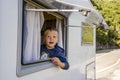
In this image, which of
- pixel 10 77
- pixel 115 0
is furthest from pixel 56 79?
pixel 115 0

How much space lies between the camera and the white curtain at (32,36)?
336 cm

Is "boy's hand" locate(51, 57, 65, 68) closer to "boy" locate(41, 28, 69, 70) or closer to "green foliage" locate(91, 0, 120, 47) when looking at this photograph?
"boy" locate(41, 28, 69, 70)

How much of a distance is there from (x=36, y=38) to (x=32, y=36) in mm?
141

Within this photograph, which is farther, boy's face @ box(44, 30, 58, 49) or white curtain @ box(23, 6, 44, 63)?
boy's face @ box(44, 30, 58, 49)

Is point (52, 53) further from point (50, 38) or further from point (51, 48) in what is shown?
point (50, 38)

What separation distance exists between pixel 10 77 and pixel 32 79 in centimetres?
54

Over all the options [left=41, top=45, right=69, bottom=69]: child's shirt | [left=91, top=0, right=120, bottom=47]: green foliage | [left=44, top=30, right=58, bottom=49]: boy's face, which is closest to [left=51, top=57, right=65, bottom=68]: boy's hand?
[left=41, top=45, right=69, bottom=69]: child's shirt

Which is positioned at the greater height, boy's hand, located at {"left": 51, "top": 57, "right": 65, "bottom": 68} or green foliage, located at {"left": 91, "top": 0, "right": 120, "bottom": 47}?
green foliage, located at {"left": 91, "top": 0, "right": 120, "bottom": 47}

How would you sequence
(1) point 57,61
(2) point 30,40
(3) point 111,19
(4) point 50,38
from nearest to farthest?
1. (2) point 30,40
2. (1) point 57,61
3. (4) point 50,38
4. (3) point 111,19

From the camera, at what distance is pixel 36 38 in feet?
12.3

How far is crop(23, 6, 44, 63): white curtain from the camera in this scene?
11.0ft

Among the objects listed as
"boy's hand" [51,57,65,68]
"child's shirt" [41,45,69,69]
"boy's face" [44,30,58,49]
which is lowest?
"boy's hand" [51,57,65,68]

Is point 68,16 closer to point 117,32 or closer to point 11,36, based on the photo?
point 11,36

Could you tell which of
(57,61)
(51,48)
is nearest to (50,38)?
(51,48)
